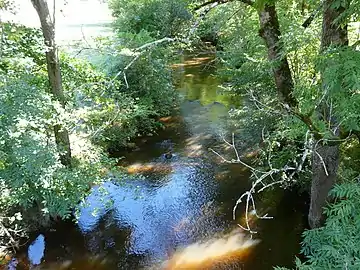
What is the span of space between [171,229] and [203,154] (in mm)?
2950

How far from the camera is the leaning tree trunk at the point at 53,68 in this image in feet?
19.2

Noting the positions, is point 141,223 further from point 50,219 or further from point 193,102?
point 193,102

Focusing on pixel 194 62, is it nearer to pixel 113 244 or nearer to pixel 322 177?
pixel 113 244

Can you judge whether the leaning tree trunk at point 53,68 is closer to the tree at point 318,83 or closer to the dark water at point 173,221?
the dark water at point 173,221

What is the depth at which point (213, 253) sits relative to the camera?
6.17 meters

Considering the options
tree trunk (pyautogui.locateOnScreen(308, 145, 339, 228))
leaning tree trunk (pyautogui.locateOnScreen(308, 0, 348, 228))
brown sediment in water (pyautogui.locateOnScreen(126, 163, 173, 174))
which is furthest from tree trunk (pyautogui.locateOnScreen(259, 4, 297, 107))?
brown sediment in water (pyautogui.locateOnScreen(126, 163, 173, 174))

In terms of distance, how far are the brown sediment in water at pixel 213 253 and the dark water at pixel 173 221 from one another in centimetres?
2

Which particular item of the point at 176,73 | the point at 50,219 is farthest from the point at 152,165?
the point at 176,73

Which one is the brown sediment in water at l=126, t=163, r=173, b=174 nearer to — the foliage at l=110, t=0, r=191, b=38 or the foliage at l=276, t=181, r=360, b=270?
the foliage at l=276, t=181, r=360, b=270

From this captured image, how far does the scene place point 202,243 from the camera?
21.0 feet

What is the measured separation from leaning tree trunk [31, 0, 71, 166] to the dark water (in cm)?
94

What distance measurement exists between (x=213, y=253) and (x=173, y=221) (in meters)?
1.16

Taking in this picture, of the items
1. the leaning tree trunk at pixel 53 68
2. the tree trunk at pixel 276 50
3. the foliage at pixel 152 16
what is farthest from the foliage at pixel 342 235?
the foliage at pixel 152 16

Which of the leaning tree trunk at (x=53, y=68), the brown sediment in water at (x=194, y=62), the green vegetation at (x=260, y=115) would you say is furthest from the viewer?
the brown sediment in water at (x=194, y=62)
